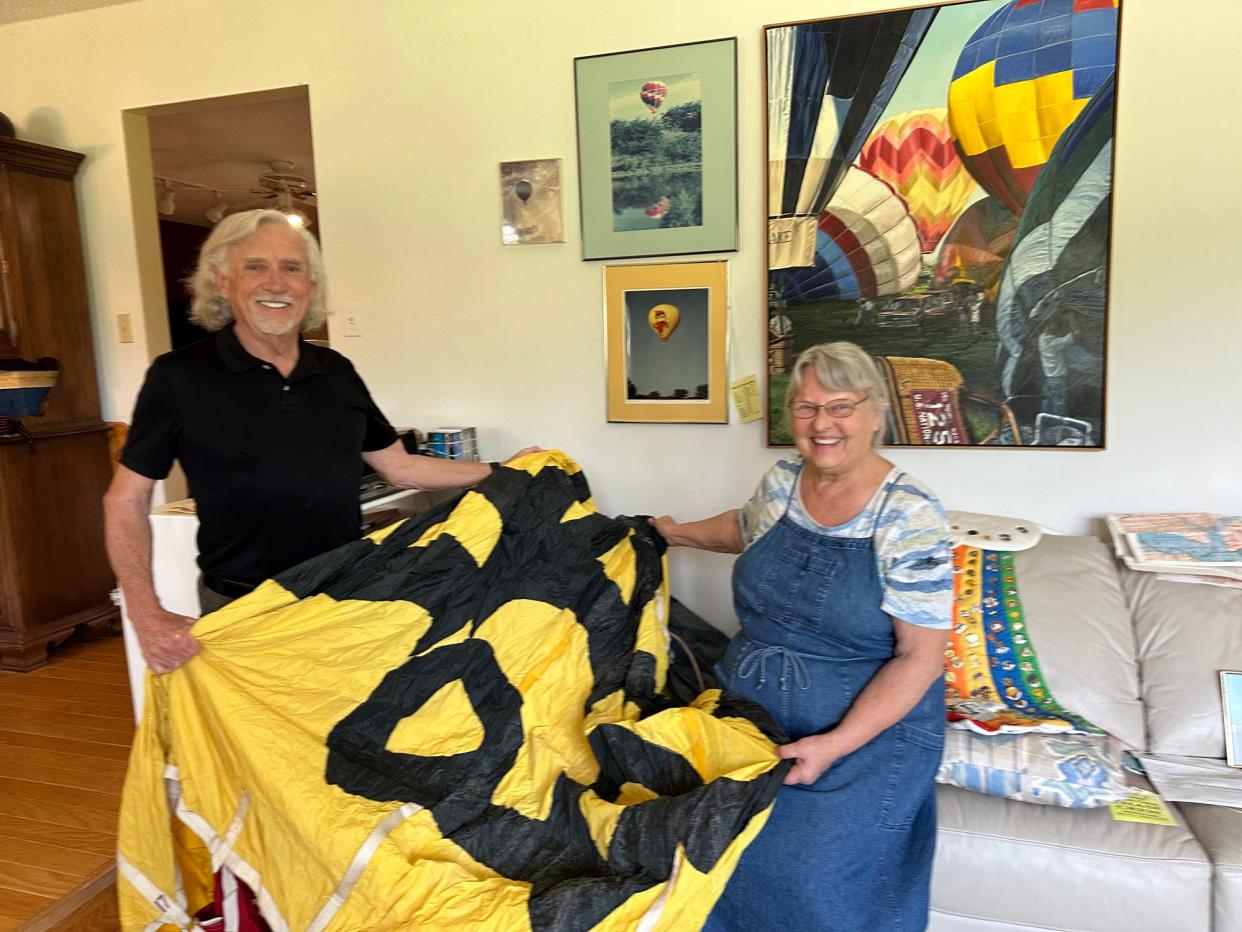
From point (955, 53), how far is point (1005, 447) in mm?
997

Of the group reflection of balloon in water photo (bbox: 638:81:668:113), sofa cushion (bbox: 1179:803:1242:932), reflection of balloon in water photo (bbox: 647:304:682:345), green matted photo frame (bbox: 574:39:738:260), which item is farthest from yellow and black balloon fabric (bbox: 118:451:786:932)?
reflection of balloon in water photo (bbox: 638:81:668:113)

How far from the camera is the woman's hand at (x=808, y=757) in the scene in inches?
52.0

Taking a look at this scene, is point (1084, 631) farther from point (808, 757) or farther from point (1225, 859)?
point (808, 757)

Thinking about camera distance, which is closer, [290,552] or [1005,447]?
[290,552]

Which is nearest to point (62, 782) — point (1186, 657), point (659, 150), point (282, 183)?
point (659, 150)

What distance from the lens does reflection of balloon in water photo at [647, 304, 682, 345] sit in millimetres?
2346

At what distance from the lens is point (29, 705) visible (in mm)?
2719

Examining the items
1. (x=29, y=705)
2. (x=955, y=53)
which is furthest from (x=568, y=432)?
(x=29, y=705)

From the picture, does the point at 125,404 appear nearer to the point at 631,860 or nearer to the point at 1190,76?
the point at 631,860

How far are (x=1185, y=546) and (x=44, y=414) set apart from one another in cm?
360

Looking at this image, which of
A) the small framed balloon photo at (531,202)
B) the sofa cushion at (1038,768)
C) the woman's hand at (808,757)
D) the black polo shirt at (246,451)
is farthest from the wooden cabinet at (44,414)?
the sofa cushion at (1038,768)

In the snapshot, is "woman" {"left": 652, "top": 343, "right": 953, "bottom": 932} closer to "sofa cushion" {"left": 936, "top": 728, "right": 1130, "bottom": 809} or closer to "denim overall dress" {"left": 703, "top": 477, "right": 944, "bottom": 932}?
"denim overall dress" {"left": 703, "top": 477, "right": 944, "bottom": 932}

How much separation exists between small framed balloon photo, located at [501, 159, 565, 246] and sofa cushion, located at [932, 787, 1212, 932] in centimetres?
183

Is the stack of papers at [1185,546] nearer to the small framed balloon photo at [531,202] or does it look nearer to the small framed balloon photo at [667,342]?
the small framed balloon photo at [667,342]
